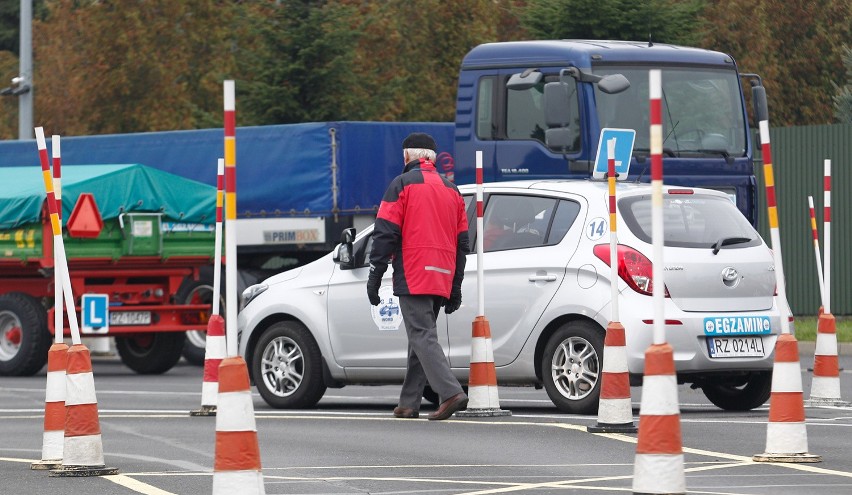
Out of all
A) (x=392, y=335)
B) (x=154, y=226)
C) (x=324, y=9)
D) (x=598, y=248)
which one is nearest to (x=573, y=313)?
(x=598, y=248)

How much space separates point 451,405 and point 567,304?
104 cm

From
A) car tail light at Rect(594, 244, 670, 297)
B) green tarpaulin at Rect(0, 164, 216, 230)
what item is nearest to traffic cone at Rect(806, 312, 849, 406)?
car tail light at Rect(594, 244, 670, 297)

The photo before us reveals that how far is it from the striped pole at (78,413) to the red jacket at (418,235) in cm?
310

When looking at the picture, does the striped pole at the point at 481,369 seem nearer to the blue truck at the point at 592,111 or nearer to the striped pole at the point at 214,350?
the striped pole at the point at 214,350

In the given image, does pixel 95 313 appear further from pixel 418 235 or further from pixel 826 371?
pixel 826 371

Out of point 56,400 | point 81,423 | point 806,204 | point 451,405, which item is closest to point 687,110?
point 451,405

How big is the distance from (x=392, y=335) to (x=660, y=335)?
6.45 metres

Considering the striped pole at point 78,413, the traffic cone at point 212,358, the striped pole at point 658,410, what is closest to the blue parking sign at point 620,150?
the traffic cone at point 212,358

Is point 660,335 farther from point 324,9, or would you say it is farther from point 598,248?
point 324,9

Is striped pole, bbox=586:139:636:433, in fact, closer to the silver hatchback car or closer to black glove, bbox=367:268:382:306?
the silver hatchback car

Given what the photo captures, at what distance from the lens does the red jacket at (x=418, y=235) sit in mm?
12523

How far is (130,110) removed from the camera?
34.1 m

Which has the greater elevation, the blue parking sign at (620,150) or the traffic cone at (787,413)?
the blue parking sign at (620,150)

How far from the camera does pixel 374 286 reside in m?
12.5
